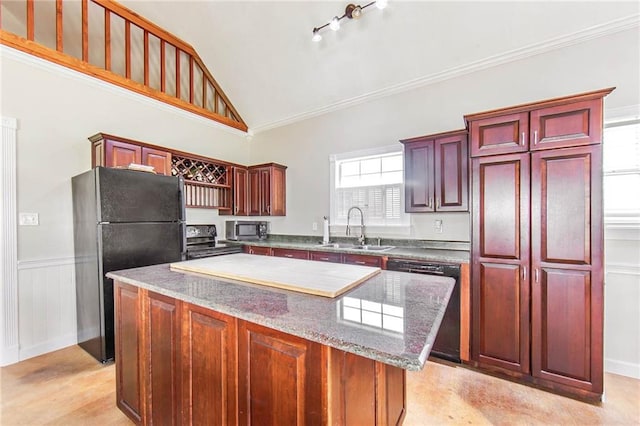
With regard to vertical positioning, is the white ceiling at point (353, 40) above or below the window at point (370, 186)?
above

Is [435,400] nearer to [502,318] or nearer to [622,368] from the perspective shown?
[502,318]

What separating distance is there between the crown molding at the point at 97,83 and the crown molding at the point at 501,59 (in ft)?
5.60

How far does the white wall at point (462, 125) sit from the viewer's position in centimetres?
230

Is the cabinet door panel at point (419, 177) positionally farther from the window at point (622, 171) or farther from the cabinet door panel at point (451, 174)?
the window at point (622, 171)

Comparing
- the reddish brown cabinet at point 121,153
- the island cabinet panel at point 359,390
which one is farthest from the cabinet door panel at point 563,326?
the reddish brown cabinet at point 121,153

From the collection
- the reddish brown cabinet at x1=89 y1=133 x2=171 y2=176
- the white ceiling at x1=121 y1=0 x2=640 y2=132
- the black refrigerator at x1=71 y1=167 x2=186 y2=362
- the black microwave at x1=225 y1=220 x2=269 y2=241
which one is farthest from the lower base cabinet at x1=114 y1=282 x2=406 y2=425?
the white ceiling at x1=121 y1=0 x2=640 y2=132

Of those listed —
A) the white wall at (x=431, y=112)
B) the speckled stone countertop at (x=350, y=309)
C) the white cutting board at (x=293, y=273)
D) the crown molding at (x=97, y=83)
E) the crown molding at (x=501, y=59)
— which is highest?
the crown molding at (x=501, y=59)

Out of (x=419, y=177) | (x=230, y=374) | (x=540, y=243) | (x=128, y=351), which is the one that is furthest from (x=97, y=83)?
(x=540, y=243)

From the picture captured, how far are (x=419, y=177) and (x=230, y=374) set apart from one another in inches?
100.0

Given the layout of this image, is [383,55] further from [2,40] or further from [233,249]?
[2,40]

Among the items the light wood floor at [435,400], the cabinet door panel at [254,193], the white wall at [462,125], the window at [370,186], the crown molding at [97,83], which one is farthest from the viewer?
the cabinet door panel at [254,193]

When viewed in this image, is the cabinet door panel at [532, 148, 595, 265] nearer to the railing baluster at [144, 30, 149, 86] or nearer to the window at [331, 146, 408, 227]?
the window at [331, 146, 408, 227]

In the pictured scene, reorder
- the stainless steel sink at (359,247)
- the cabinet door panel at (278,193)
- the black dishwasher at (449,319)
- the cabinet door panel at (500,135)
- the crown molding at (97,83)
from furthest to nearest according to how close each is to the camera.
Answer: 1. the cabinet door panel at (278,193)
2. the stainless steel sink at (359,247)
3. the crown molding at (97,83)
4. the black dishwasher at (449,319)
5. the cabinet door panel at (500,135)

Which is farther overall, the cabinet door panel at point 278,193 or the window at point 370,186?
the cabinet door panel at point 278,193
